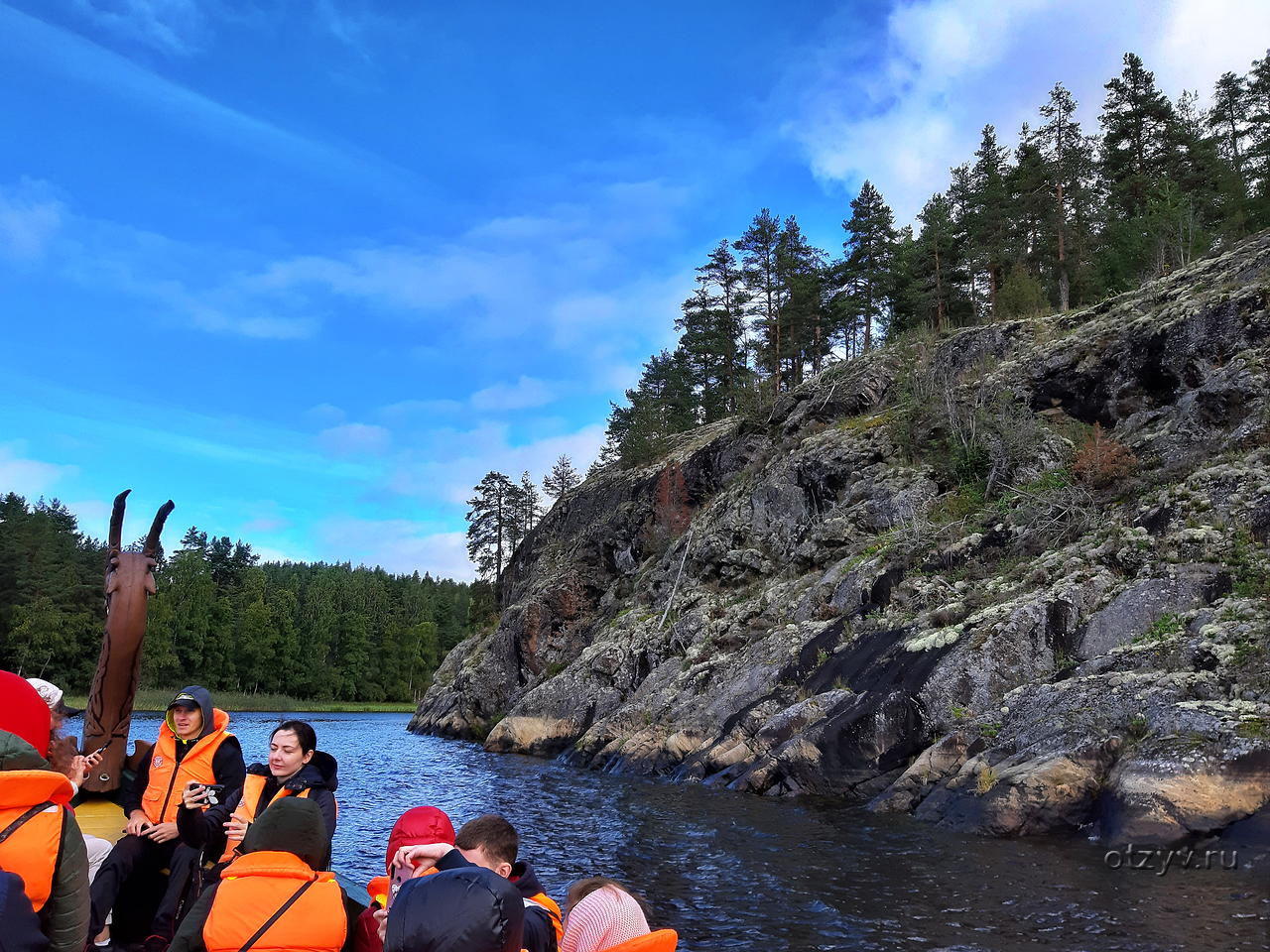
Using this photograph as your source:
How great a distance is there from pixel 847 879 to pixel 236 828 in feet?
28.0

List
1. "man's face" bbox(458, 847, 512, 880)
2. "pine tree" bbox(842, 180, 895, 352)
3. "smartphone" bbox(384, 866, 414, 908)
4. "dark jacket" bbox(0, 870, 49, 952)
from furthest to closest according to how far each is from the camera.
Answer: "pine tree" bbox(842, 180, 895, 352) → "smartphone" bbox(384, 866, 414, 908) → "man's face" bbox(458, 847, 512, 880) → "dark jacket" bbox(0, 870, 49, 952)

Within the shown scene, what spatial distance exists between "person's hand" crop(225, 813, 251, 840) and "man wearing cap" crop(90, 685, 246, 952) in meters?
0.68

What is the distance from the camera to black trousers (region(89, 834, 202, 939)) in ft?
20.3

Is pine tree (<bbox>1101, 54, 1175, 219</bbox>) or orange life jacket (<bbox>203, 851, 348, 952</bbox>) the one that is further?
pine tree (<bbox>1101, 54, 1175, 219</bbox>)

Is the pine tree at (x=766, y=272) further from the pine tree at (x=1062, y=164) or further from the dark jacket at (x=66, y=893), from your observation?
the dark jacket at (x=66, y=893)

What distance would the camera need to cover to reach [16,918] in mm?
3135

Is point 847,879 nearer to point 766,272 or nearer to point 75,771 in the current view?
point 75,771

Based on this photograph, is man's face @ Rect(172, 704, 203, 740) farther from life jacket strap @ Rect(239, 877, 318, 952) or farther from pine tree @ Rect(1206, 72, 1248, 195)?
pine tree @ Rect(1206, 72, 1248, 195)

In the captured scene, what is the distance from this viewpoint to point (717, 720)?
24.1m

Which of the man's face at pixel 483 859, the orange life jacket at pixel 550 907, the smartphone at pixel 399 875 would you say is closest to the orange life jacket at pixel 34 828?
the smartphone at pixel 399 875

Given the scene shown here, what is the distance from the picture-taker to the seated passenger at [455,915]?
281 cm

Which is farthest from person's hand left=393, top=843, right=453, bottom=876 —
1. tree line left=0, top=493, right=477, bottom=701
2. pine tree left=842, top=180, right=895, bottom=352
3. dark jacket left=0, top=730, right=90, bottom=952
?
tree line left=0, top=493, right=477, bottom=701

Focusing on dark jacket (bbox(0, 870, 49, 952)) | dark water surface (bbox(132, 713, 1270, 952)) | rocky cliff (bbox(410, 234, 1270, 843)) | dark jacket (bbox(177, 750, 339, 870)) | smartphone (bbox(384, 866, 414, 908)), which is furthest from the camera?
rocky cliff (bbox(410, 234, 1270, 843))

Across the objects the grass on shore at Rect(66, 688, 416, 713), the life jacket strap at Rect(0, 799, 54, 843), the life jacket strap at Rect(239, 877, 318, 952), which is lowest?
the grass on shore at Rect(66, 688, 416, 713)
